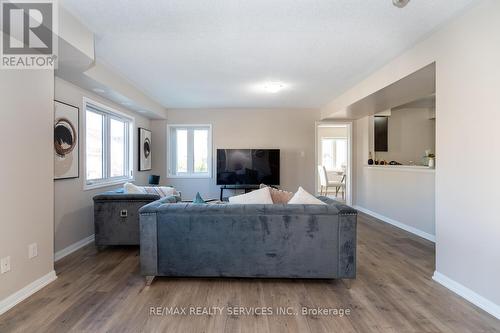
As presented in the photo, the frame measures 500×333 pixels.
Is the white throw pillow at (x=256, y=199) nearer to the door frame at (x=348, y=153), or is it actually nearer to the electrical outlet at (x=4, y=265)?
the electrical outlet at (x=4, y=265)

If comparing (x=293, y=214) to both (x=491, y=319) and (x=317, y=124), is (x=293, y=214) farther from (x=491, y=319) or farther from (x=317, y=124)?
(x=317, y=124)

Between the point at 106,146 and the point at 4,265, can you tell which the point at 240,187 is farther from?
the point at 4,265

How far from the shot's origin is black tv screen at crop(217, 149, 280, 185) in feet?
19.9

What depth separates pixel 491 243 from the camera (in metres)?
2.05

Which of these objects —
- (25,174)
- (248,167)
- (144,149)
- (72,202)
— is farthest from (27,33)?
(248,167)

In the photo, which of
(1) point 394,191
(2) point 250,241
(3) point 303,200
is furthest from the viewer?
(1) point 394,191

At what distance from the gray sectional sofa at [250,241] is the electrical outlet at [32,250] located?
93cm

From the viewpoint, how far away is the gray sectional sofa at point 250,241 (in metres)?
2.44

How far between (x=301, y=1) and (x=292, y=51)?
0.93 metres

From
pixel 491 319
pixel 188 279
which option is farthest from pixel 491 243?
pixel 188 279

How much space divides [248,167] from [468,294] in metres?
4.40

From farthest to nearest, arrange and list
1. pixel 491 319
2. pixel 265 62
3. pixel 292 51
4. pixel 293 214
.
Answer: pixel 265 62 → pixel 292 51 → pixel 293 214 → pixel 491 319

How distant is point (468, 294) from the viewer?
2.24 meters

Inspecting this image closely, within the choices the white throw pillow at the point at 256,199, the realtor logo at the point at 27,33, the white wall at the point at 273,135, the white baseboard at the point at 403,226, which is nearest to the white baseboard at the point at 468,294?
the white baseboard at the point at 403,226
